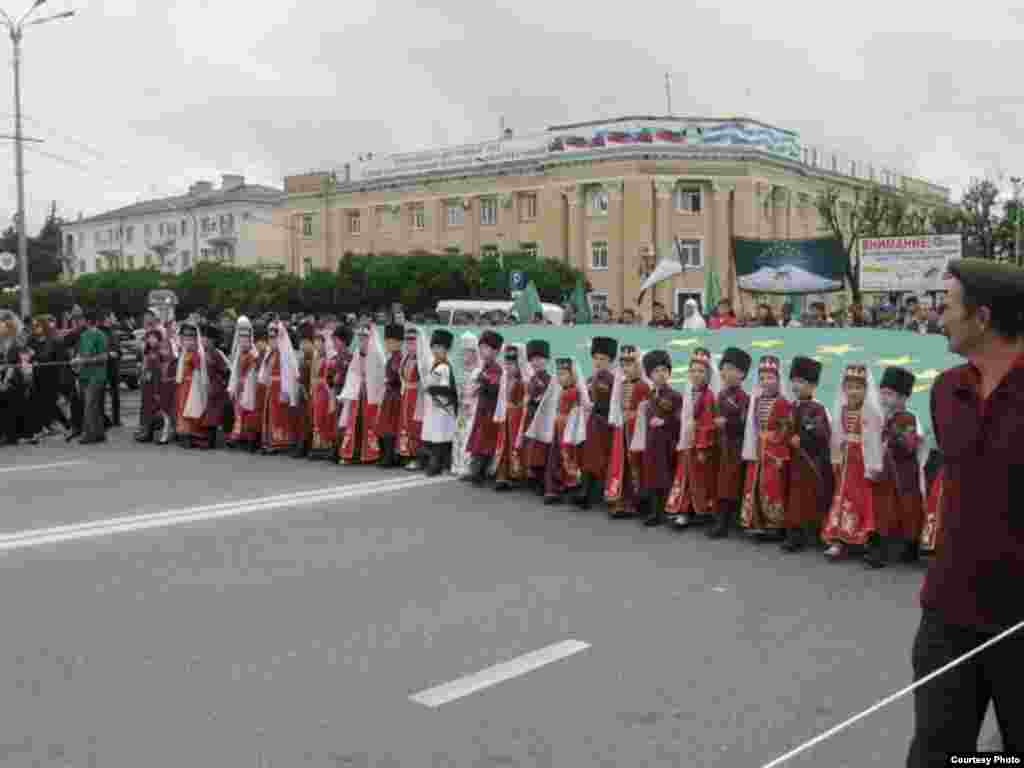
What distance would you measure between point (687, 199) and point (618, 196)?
12.7 feet

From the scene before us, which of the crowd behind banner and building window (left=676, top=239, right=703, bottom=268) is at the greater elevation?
building window (left=676, top=239, right=703, bottom=268)

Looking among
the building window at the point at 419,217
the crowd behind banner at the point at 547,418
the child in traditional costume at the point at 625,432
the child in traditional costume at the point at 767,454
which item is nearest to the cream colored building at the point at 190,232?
the building window at the point at 419,217

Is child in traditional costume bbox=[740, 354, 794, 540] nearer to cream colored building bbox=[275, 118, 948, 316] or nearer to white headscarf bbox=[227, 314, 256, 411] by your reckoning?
white headscarf bbox=[227, 314, 256, 411]

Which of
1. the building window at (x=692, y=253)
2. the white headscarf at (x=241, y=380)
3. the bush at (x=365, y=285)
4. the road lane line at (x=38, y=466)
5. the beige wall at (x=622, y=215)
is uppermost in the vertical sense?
the beige wall at (x=622, y=215)

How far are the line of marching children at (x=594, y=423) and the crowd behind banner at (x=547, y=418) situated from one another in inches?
0.8

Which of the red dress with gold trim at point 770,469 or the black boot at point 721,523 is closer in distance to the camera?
the red dress with gold trim at point 770,469

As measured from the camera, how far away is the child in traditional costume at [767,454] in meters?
9.62

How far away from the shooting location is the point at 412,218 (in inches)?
2874

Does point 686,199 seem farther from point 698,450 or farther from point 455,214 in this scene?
point 698,450

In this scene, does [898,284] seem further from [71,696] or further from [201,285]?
A: [201,285]

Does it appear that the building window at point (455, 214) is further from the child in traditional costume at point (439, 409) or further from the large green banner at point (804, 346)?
the child in traditional costume at point (439, 409)

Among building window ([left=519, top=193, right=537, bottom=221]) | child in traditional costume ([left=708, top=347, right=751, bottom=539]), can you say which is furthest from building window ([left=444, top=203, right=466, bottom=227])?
child in traditional costume ([left=708, top=347, right=751, bottom=539])

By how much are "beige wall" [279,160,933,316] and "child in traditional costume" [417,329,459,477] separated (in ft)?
148

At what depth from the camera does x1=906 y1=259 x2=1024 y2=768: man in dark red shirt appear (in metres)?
3.38
